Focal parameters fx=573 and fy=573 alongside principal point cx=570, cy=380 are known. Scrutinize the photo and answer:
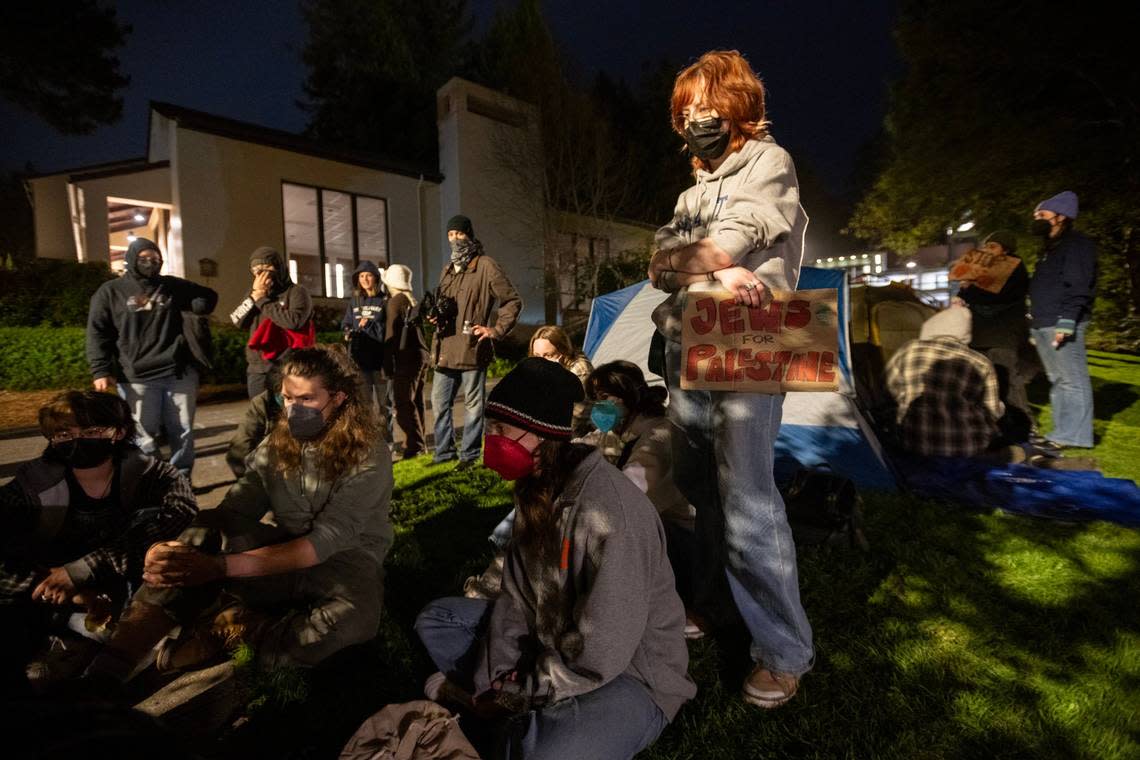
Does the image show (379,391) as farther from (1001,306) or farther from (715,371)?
(1001,306)

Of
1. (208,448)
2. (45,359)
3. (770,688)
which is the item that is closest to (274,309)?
(208,448)

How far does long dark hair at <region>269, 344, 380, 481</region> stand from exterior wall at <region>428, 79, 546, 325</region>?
44.2 ft

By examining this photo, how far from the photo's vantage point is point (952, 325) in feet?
16.2

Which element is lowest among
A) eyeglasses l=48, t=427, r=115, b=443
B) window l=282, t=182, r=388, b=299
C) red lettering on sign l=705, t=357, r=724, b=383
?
eyeglasses l=48, t=427, r=115, b=443

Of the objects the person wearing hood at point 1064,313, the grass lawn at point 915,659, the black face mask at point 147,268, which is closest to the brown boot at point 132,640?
the grass lawn at point 915,659

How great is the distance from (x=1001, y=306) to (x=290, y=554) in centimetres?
621

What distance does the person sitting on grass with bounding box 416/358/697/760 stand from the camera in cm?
155

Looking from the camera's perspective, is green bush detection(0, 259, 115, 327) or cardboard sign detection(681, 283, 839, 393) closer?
cardboard sign detection(681, 283, 839, 393)

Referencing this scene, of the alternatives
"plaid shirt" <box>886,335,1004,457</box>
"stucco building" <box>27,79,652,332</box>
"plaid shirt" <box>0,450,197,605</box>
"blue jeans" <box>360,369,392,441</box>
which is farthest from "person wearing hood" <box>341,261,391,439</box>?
"stucco building" <box>27,79,652,332</box>

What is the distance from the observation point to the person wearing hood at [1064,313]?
486 centimetres

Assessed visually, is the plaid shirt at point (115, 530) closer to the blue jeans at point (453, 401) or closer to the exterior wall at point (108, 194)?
the blue jeans at point (453, 401)

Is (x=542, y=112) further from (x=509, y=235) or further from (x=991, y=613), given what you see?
(x=991, y=613)

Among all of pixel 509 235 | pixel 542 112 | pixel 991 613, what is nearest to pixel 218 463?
pixel 991 613

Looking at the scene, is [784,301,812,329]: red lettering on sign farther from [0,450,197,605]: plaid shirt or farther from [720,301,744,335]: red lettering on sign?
[0,450,197,605]: plaid shirt
